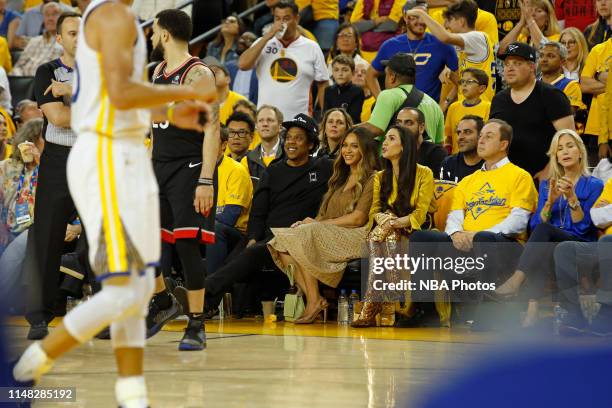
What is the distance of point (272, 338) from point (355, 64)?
4.93 meters

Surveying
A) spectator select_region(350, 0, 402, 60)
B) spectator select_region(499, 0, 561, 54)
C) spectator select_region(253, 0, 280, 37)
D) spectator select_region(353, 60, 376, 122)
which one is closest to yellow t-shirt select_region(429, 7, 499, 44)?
spectator select_region(499, 0, 561, 54)

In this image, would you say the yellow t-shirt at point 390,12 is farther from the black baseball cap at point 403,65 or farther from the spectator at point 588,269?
the spectator at point 588,269

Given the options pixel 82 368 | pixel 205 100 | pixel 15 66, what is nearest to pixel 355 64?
pixel 15 66

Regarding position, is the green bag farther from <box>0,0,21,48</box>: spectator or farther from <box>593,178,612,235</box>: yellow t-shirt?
<box>0,0,21,48</box>: spectator

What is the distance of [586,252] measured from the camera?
7.30 m

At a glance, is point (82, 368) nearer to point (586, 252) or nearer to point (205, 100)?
point (205, 100)

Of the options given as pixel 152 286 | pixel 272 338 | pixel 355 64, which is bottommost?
pixel 272 338

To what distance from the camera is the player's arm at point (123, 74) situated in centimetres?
385

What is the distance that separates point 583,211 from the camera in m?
7.52

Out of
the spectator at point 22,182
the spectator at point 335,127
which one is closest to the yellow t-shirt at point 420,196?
the spectator at point 335,127

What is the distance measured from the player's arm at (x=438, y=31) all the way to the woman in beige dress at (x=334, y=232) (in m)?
1.46

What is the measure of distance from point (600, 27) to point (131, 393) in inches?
300

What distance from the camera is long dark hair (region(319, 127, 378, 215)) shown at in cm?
863

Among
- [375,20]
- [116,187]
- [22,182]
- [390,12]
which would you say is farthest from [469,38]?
[116,187]
